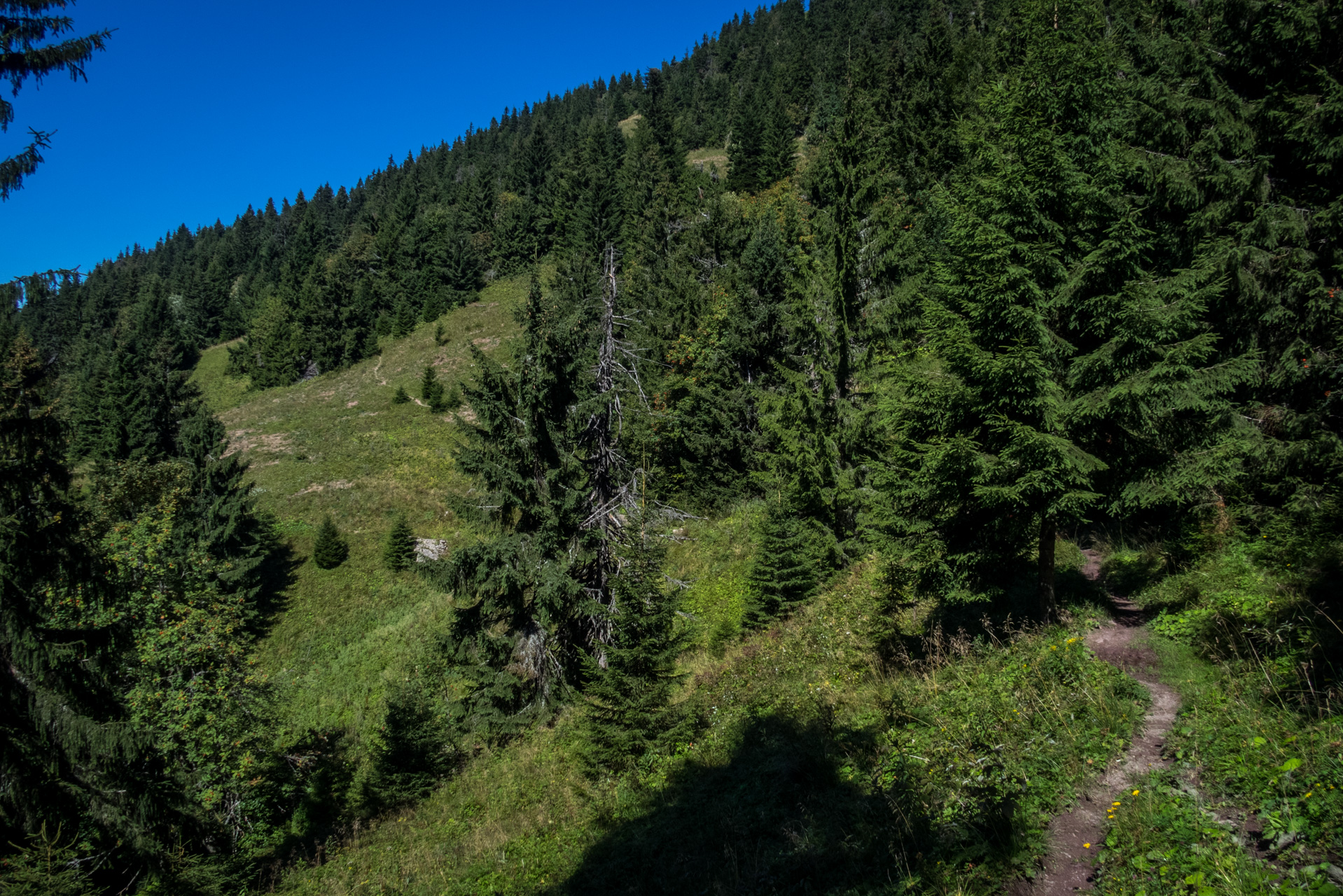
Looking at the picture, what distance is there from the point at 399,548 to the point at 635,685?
23.9 meters

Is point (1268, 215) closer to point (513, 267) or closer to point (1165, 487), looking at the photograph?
point (1165, 487)

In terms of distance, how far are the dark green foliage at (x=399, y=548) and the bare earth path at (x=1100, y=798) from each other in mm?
28792

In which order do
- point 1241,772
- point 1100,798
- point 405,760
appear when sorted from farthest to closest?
point 405,760 → point 1100,798 → point 1241,772

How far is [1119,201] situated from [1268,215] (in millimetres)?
6211

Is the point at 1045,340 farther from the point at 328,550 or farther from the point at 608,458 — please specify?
the point at 328,550

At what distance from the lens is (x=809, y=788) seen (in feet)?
24.1

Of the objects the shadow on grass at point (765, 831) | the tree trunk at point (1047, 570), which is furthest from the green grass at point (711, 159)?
the shadow on grass at point (765, 831)

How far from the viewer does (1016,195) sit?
7.59m

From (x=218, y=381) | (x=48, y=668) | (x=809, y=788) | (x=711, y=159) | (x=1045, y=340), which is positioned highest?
(x=711, y=159)

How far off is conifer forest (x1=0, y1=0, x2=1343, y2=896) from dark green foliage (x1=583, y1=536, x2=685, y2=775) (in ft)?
0.24

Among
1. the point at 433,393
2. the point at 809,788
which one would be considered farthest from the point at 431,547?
the point at 809,788

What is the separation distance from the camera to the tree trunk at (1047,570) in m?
8.10

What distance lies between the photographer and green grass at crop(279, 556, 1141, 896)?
18.4ft

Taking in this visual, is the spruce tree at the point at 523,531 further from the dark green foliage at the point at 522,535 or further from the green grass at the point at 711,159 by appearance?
the green grass at the point at 711,159
